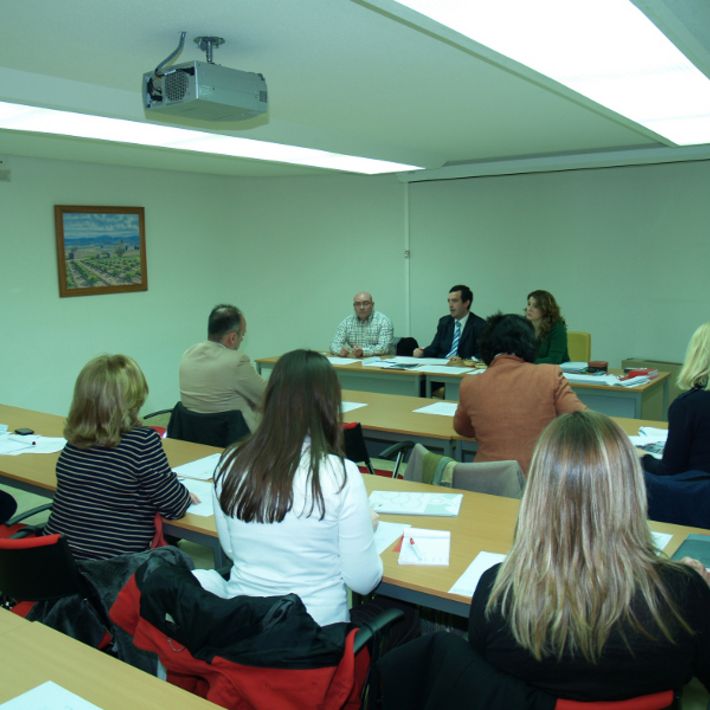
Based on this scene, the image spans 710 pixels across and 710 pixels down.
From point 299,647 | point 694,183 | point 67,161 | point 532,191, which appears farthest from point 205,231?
point 299,647

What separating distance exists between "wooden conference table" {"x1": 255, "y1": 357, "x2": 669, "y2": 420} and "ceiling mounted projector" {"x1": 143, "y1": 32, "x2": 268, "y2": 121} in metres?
2.67

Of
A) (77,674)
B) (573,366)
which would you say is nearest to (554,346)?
(573,366)

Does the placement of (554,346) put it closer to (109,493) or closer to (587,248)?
(587,248)

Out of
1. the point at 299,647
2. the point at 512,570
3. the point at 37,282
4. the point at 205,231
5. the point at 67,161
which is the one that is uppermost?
the point at 67,161

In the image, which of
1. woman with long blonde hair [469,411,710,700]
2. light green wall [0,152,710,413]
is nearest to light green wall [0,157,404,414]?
light green wall [0,152,710,413]

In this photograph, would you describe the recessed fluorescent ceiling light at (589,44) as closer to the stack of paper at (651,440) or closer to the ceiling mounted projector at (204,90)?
the ceiling mounted projector at (204,90)

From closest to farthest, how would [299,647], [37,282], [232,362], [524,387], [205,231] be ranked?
[299,647], [524,387], [232,362], [37,282], [205,231]

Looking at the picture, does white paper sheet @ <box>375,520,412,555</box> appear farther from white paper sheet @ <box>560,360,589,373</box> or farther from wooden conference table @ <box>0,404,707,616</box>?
white paper sheet @ <box>560,360,589,373</box>

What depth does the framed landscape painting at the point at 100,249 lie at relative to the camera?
23.2ft

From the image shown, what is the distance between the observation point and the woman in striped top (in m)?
2.52

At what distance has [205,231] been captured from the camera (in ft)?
28.0

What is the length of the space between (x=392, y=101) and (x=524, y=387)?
219 centimetres

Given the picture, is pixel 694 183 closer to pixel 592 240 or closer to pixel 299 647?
pixel 592 240

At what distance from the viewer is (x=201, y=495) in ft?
9.88
